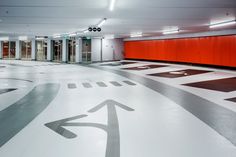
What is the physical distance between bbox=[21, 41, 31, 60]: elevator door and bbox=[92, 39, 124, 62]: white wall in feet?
49.0

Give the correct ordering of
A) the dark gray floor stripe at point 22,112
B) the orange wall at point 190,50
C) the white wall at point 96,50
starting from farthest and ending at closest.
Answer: the white wall at point 96,50, the orange wall at point 190,50, the dark gray floor stripe at point 22,112

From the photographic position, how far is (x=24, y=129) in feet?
17.4

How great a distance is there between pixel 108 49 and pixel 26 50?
52.1 feet

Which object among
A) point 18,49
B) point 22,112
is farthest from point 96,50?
point 22,112

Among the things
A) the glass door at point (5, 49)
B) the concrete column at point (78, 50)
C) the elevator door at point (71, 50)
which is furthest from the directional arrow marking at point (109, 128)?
the glass door at point (5, 49)

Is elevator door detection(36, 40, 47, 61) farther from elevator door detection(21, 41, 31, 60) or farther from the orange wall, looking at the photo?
the orange wall

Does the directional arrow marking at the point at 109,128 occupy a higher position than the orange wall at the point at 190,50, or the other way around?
the orange wall at the point at 190,50

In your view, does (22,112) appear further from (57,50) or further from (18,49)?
(18,49)

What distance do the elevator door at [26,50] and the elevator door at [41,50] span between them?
2879 mm

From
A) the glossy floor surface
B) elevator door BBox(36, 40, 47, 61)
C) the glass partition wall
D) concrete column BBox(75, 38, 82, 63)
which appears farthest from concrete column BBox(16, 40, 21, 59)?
the glossy floor surface

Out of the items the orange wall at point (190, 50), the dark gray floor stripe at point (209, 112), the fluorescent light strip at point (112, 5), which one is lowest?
the dark gray floor stripe at point (209, 112)

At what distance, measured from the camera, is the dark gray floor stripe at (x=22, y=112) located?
17.1ft

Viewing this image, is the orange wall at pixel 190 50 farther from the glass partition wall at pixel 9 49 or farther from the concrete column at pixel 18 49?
the glass partition wall at pixel 9 49

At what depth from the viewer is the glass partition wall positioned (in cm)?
4234
